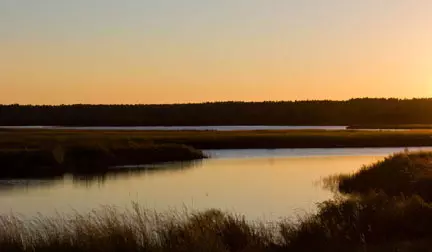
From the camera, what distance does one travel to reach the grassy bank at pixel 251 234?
36.2 feet

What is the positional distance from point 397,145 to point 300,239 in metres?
47.9

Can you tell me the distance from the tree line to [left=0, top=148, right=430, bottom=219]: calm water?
7971 cm

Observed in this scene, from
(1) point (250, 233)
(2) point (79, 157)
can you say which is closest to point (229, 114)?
(2) point (79, 157)

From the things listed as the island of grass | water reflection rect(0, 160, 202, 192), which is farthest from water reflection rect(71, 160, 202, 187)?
the island of grass

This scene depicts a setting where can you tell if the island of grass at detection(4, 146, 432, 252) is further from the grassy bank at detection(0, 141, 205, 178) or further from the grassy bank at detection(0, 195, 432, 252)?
the grassy bank at detection(0, 141, 205, 178)

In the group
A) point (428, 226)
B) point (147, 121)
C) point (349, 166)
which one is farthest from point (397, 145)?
point (147, 121)

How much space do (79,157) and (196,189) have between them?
1372 cm

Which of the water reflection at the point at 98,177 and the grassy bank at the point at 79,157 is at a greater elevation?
the grassy bank at the point at 79,157

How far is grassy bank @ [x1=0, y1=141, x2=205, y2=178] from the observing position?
35.5m

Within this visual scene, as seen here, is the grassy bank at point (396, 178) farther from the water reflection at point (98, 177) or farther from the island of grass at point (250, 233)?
the water reflection at point (98, 177)

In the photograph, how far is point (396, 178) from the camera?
24.0 m

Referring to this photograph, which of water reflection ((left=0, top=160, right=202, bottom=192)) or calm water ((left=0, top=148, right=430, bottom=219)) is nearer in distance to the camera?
calm water ((left=0, top=148, right=430, bottom=219))

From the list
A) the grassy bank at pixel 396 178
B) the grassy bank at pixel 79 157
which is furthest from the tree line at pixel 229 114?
the grassy bank at pixel 396 178

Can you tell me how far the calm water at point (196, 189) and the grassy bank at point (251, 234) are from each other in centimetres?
459
